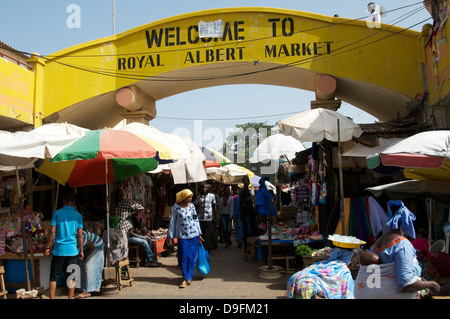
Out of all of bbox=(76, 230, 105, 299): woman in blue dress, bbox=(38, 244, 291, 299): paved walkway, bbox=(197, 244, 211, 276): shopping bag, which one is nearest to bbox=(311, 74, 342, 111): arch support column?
bbox=(38, 244, 291, 299): paved walkway

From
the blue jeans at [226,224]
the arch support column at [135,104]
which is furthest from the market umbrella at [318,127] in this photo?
the arch support column at [135,104]

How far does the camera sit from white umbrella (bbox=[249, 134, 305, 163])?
11820 mm

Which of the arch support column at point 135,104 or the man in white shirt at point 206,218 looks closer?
the man in white shirt at point 206,218

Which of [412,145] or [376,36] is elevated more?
[376,36]

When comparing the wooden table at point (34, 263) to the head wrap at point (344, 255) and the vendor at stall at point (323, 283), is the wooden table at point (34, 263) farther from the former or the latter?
the head wrap at point (344, 255)

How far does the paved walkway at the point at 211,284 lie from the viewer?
6809 millimetres

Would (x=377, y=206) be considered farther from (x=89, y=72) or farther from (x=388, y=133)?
(x=89, y=72)

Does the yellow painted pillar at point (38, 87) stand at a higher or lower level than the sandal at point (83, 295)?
higher

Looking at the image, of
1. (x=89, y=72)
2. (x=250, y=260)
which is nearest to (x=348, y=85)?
(x=250, y=260)

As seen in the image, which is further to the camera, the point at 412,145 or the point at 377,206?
the point at 377,206

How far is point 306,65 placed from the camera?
11.5 metres

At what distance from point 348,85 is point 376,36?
1535mm

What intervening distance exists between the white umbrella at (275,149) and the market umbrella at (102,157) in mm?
3874

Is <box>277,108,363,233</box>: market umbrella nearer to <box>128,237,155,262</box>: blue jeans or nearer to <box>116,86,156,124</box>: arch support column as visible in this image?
<box>128,237,155,262</box>: blue jeans
